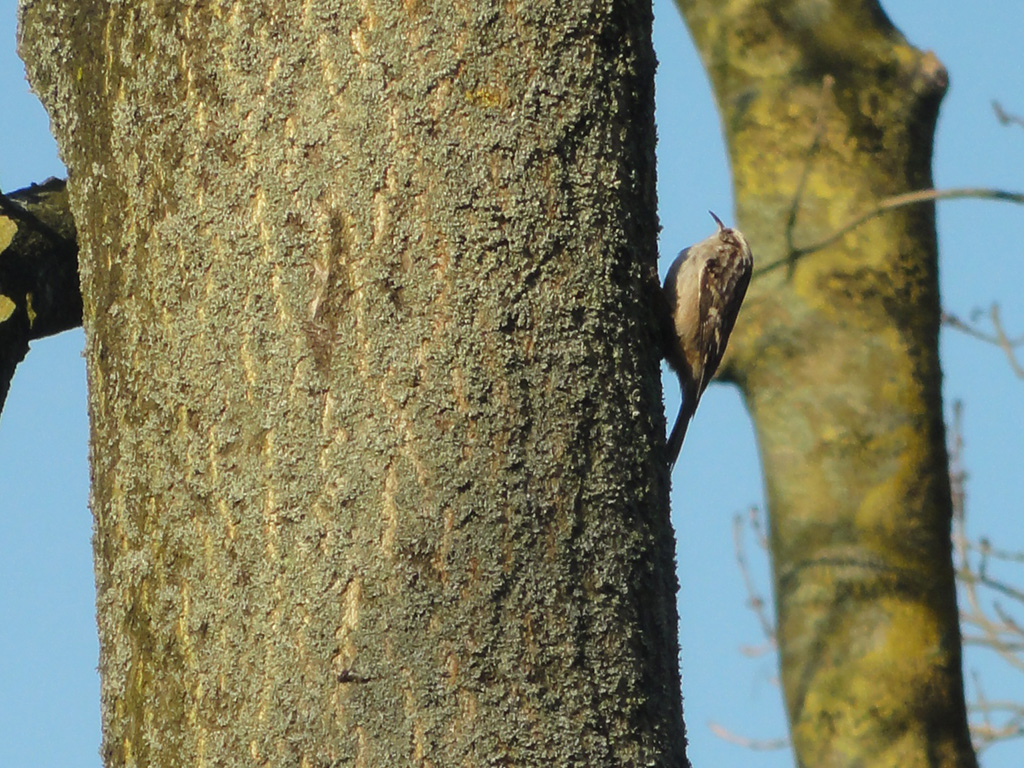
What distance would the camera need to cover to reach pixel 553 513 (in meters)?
1.69


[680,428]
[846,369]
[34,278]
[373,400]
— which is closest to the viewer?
[373,400]

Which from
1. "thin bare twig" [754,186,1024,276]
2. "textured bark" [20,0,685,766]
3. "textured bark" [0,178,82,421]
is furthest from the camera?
"thin bare twig" [754,186,1024,276]

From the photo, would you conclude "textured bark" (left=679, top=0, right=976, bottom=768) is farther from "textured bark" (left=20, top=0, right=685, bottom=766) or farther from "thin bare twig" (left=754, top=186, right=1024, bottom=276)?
"textured bark" (left=20, top=0, right=685, bottom=766)

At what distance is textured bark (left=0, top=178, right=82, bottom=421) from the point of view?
2168mm

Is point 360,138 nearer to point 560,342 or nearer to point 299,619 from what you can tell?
point 560,342

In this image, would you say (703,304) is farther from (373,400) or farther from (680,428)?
(373,400)

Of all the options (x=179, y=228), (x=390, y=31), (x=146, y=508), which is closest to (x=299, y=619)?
(x=146, y=508)

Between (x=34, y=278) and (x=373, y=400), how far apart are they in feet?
2.73

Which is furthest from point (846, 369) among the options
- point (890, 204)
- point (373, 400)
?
point (373, 400)

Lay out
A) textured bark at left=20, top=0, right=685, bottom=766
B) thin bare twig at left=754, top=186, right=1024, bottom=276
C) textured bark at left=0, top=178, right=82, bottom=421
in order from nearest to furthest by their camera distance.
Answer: textured bark at left=20, top=0, right=685, bottom=766
textured bark at left=0, top=178, right=82, bottom=421
thin bare twig at left=754, top=186, right=1024, bottom=276

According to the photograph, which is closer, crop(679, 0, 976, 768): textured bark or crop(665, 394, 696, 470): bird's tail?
crop(665, 394, 696, 470): bird's tail

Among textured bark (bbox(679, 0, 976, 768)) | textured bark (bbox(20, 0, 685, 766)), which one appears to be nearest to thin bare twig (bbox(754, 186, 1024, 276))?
textured bark (bbox(679, 0, 976, 768))

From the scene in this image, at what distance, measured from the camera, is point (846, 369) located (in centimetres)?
391

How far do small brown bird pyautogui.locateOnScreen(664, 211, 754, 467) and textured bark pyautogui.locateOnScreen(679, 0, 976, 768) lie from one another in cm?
30
